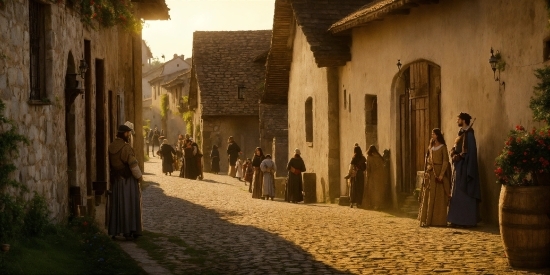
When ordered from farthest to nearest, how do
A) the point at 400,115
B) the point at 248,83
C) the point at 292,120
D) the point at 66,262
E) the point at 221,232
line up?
1. the point at 248,83
2. the point at 292,120
3. the point at 400,115
4. the point at 221,232
5. the point at 66,262

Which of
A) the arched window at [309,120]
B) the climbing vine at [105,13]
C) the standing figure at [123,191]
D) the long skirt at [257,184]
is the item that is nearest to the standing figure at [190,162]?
the long skirt at [257,184]

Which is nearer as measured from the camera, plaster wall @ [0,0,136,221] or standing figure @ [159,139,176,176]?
plaster wall @ [0,0,136,221]

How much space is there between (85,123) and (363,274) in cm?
667

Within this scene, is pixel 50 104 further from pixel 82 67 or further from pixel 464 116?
pixel 464 116

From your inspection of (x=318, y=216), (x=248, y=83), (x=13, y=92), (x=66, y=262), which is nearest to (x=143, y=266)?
(x=66, y=262)

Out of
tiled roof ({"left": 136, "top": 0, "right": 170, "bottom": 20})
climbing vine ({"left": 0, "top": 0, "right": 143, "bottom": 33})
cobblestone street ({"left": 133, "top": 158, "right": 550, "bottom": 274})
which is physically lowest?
cobblestone street ({"left": 133, "top": 158, "right": 550, "bottom": 274})

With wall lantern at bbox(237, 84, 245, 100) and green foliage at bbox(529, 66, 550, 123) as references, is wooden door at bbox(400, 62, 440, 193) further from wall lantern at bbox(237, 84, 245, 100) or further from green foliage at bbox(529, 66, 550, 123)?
wall lantern at bbox(237, 84, 245, 100)

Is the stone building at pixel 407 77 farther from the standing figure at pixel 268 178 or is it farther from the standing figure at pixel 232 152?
the standing figure at pixel 232 152

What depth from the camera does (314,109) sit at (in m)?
25.5

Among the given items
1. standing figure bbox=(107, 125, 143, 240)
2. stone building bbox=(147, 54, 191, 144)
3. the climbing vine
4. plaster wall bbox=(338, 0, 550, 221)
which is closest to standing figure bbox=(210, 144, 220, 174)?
stone building bbox=(147, 54, 191, 144)

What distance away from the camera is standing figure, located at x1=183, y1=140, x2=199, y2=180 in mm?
35331

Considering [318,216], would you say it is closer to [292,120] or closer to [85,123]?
[85,123]

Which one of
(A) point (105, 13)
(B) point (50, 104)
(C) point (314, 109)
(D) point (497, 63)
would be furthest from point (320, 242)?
(C) point (314, 109)

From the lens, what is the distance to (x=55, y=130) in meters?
11.8
